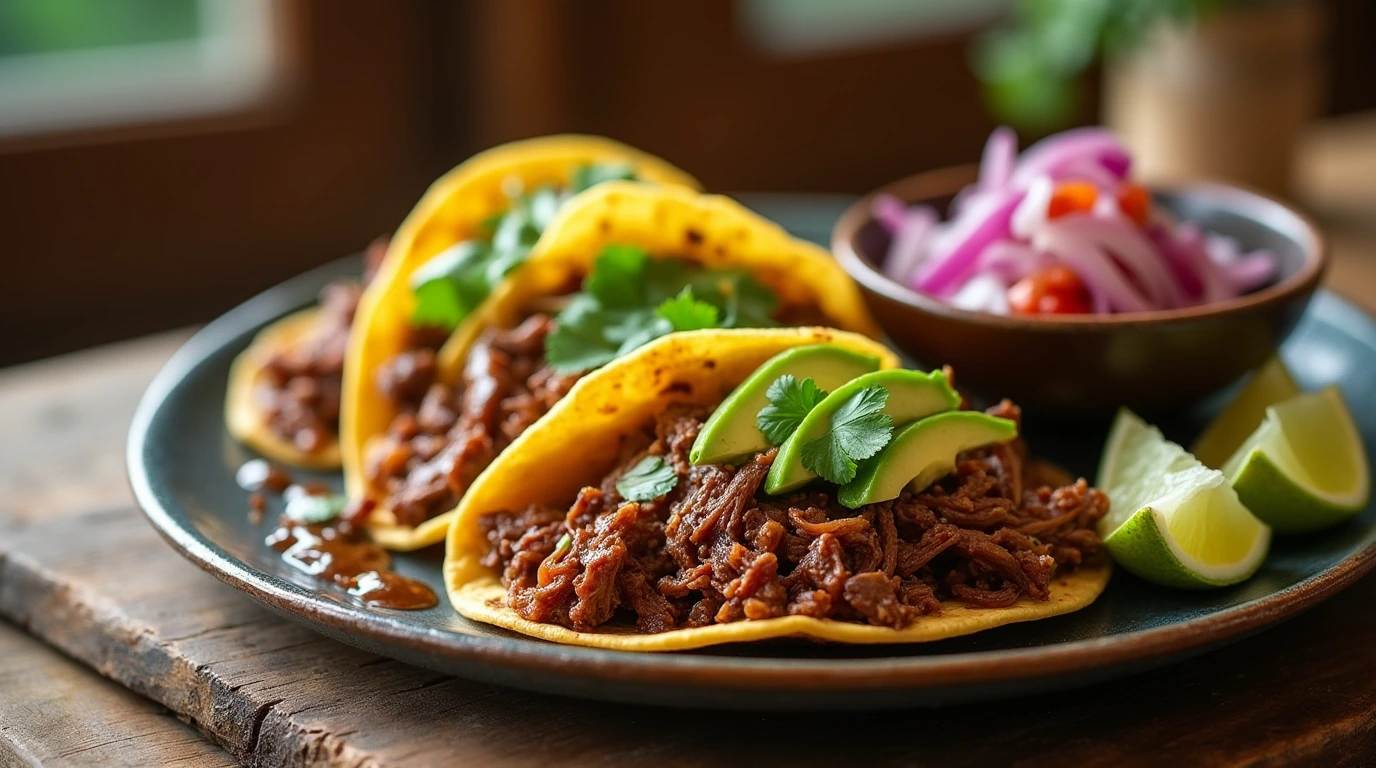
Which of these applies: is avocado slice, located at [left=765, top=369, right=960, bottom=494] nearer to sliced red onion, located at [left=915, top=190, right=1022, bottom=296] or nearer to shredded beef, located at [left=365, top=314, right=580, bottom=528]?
shredded beef, located at [left=365, top=314, right=580, bottom=528]

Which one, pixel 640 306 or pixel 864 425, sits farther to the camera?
pixel 640 306

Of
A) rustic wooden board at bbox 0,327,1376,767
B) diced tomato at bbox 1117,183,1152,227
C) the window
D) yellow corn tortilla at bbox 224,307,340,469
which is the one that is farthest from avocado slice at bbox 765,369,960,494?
the window

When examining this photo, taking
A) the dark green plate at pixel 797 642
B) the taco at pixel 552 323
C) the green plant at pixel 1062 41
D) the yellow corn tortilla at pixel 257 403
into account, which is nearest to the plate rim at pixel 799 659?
the dark green plate at pixel 797 642

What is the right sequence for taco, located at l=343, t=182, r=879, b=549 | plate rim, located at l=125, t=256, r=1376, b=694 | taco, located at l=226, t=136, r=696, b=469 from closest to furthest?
plate rim, located at l=125, t=256, r=1376, b=694
taco, located at l=343, t=182, r=879, b=549
taco, located at l=226, t=136, r=696, b=469

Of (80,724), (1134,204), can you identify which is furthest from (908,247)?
(80,724)

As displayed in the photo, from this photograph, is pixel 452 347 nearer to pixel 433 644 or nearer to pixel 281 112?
pixel 433 644

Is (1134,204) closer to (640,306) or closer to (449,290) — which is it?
(640,306)
